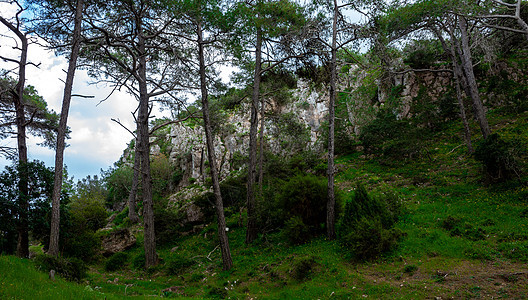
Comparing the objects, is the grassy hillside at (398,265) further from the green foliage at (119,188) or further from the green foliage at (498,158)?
the green foliage at (119,188)

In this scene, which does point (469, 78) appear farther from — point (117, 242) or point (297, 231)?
point (117, 242)

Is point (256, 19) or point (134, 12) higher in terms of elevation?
point (256, 19)

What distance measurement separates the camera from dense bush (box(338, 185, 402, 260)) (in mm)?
7980

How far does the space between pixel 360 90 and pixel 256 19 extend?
19961 mm

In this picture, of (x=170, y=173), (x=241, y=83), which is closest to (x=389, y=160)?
(x=241, y=83)

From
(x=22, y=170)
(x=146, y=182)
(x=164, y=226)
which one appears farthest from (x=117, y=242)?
(x=22, y=170)

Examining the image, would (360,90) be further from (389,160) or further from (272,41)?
(272,41)

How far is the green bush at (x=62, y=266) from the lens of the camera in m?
6.74

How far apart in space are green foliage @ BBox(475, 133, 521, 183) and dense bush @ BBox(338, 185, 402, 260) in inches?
186

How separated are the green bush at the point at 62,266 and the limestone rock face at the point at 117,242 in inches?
335

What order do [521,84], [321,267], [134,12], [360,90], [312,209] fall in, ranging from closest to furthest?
[321,267]
[134,12]
[312,209]
[521,84]
[360,90]

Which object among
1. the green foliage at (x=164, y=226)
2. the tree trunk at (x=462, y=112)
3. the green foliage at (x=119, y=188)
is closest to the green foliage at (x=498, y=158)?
the tree trunk at (x=462, y=112)

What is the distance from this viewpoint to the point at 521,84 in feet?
66.8

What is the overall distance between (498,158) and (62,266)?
15859 millimetres
